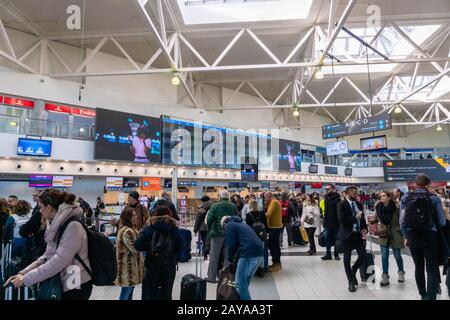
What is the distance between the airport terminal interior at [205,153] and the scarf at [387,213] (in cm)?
3

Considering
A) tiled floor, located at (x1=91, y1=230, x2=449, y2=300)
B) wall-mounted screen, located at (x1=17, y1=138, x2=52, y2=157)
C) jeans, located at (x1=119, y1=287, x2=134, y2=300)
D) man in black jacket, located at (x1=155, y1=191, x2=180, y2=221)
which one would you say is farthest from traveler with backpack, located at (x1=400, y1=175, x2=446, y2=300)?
wall-mounted screen, located at (x1=17, y1=138, x2=52, y2=157)

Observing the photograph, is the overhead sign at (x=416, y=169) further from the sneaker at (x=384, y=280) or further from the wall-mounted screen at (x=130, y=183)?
the wall-mounted screen at (x=130, y=183)

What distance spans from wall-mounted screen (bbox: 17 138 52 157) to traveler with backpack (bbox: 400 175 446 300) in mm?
12250

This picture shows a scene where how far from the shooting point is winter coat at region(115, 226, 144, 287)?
3.18 metres

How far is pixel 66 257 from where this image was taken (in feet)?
6.74

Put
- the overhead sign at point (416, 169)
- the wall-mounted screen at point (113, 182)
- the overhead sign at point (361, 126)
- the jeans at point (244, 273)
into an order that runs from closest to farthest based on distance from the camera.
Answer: the jeans at point (244, 273)
the overhead sign at point (361, 126)
the wall-mounted screen at point (113, 182)
the overhead sign at point (416, 169)

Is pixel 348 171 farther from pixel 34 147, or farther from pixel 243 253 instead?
pixel 243 253

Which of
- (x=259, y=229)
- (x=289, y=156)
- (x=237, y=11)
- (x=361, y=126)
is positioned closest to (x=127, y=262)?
(x=259, y=229)

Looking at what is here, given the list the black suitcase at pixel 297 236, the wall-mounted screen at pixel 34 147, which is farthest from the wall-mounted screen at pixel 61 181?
the black suitcase at pixel 297 236

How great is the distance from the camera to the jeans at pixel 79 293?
6.91 ft

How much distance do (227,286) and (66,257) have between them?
1754mm

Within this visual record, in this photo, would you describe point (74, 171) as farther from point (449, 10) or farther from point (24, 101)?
point (449, 10)

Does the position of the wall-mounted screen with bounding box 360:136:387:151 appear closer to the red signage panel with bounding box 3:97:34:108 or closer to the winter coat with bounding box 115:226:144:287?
the winter coat with bounding box 115:226:144:287

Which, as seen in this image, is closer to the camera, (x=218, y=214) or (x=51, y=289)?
(x=51, y=289)
